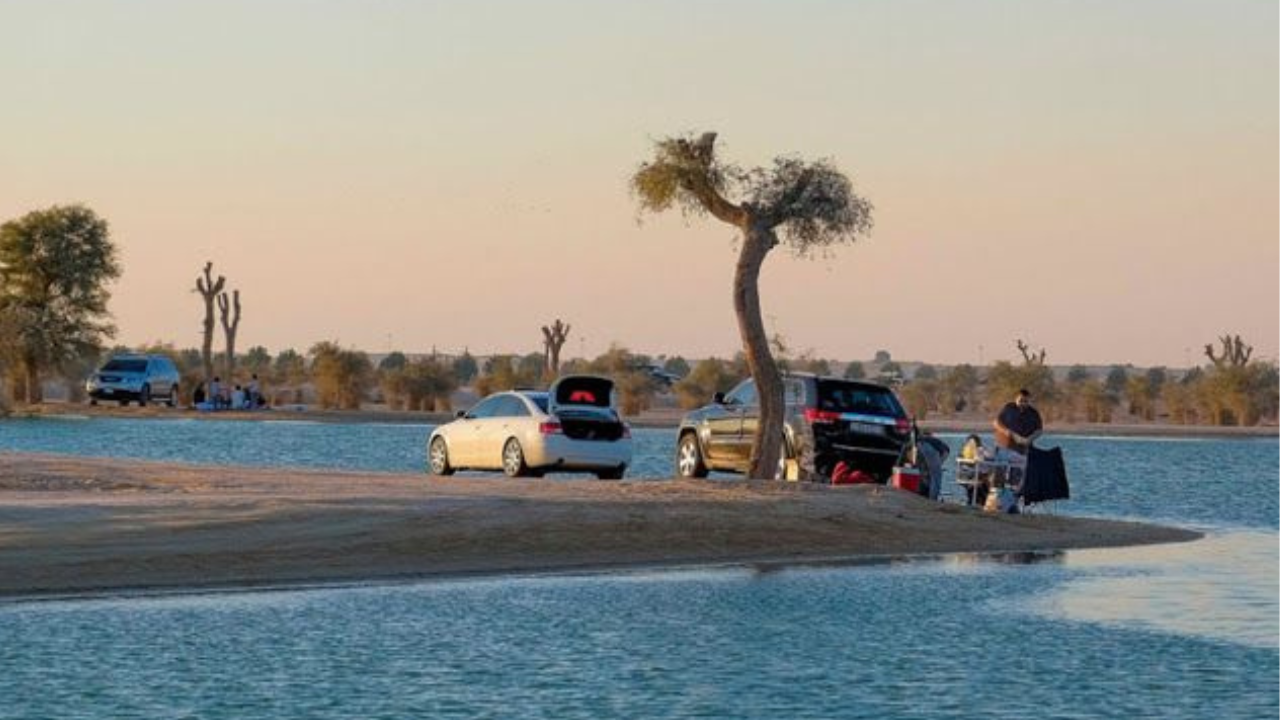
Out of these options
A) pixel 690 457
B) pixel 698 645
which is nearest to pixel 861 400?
pixel 690 457

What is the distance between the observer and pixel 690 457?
1624 inches

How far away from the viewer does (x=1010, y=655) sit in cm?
2009

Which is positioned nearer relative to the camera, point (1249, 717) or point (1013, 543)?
point (1249, 717)

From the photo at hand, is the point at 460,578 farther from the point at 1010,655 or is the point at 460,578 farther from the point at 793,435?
the point at 793,435

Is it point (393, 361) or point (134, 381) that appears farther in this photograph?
point (393, 361)

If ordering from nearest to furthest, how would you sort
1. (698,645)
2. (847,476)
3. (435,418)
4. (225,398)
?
1. (698,645)
2. (847,476)
3. (225,398)
4. (435,418)

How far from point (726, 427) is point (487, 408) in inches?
165

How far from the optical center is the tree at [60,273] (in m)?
97.2

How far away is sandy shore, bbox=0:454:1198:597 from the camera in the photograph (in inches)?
1004

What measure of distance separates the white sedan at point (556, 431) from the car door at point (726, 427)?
4.50 ft

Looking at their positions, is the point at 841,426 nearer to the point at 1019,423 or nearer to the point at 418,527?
the point at 1019,423

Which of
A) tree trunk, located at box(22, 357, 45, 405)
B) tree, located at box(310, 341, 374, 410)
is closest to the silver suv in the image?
tree trunk, located at box(22, 357, 45, 405)

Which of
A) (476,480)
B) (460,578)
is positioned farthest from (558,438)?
(460,578)

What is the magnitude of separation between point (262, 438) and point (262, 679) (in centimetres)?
5502
